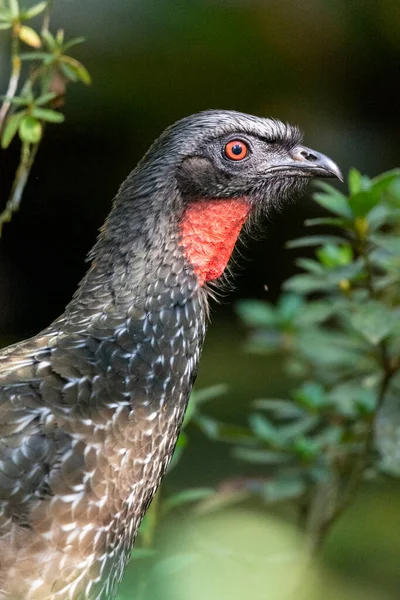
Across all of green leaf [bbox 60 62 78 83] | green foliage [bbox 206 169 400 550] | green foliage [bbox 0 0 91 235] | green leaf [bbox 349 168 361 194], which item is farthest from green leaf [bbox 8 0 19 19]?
green leaf [bbox 349 168 361 194]

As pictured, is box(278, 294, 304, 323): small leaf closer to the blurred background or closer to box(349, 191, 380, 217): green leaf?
the blurred background

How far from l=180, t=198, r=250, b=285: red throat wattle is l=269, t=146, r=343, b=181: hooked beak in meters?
0.19

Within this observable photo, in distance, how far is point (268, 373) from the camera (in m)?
6.28

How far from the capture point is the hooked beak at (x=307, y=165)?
2915 millimetres

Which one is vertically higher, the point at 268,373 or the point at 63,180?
the point at 63,180

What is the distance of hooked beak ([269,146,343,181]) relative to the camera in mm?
2915

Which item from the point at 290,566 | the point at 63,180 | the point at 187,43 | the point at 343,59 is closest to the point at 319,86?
the point at 343,59

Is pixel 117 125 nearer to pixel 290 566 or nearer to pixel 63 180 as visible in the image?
pixel 63 180

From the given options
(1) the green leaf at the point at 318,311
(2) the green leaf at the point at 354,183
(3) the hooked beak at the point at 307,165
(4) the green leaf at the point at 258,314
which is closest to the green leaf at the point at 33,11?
(3) the hooked beak at the point at 307,165

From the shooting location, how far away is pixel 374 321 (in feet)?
10.7

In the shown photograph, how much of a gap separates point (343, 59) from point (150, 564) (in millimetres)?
2854

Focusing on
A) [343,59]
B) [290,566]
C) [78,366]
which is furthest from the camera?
[343,59]

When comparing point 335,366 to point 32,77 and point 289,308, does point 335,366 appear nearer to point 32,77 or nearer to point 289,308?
point 289,308

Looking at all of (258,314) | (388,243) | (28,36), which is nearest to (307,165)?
(388,243)
